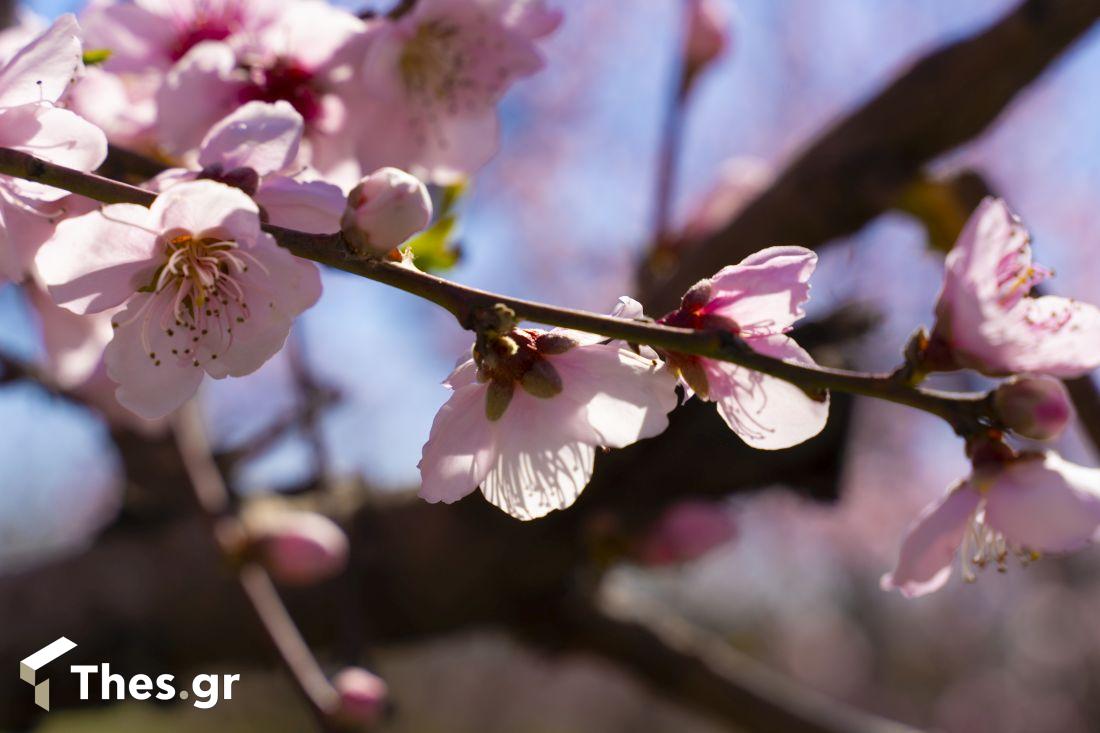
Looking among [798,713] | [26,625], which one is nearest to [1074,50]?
[798,713]

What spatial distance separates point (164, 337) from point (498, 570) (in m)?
1.02

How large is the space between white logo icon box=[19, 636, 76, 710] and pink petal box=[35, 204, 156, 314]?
3.58 feet

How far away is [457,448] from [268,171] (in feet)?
0.58

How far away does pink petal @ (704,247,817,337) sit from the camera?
52 cm

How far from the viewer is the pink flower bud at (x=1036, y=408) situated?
1.56 feet

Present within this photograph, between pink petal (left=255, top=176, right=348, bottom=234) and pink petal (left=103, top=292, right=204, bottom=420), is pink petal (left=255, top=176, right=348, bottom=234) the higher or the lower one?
the higher one

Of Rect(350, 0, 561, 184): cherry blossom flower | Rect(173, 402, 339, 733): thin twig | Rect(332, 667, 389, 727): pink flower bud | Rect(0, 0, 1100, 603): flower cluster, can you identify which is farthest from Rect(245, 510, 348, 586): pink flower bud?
Rect(0, 0, 1100, 603): flower cluster

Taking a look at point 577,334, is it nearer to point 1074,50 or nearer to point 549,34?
point 549,34

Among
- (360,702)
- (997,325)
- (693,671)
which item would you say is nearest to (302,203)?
(997,325)

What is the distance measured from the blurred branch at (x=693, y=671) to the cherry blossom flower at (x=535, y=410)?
113 cm

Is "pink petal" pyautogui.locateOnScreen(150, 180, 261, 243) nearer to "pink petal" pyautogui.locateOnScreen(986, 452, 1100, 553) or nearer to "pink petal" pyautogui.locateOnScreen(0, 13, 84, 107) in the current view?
"pink petal" pyautogui.locateOnScreen(0, 13, 84, 107)

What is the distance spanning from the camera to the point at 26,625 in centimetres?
149

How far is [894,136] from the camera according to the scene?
125 centimetres

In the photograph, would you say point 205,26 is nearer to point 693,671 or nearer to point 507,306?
Answer: point 507,306
